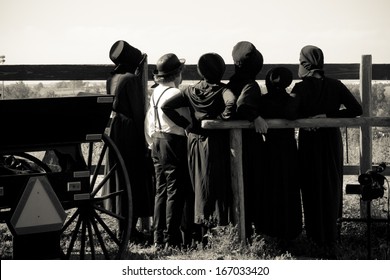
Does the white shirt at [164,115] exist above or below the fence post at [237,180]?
above

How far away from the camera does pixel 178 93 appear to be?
7.98 metres

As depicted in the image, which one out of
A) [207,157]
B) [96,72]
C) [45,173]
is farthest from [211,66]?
[96,72]

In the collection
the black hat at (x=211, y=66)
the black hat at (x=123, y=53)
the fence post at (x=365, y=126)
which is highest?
the black hat at (x=123, y=53)

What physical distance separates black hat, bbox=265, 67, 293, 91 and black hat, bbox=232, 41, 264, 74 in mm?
171

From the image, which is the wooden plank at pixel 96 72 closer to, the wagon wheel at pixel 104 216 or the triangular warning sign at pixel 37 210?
the wagon wheel at pixel 104 216

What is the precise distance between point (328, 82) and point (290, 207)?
129 centimetres

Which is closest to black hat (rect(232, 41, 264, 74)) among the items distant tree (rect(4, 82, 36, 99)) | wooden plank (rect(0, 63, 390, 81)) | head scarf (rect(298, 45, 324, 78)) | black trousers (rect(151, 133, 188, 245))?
head scarf (rect(298, 45, 324, 78))

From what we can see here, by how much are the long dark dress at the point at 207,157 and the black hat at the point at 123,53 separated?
99 cm

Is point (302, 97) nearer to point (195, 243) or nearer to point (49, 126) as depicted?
point (195, 243)

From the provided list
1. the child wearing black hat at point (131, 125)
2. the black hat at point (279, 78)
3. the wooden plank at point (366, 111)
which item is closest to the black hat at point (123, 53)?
the child wearing black hat at point (131, 125)

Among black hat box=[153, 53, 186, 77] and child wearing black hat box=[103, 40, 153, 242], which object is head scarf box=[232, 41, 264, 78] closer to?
black hat box=[153, 53, 186, 77]

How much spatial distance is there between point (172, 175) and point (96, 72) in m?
2.06

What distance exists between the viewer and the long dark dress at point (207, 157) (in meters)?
7.80

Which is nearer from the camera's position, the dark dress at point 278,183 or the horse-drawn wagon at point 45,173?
the horse-drawn wagon at point 45,173
